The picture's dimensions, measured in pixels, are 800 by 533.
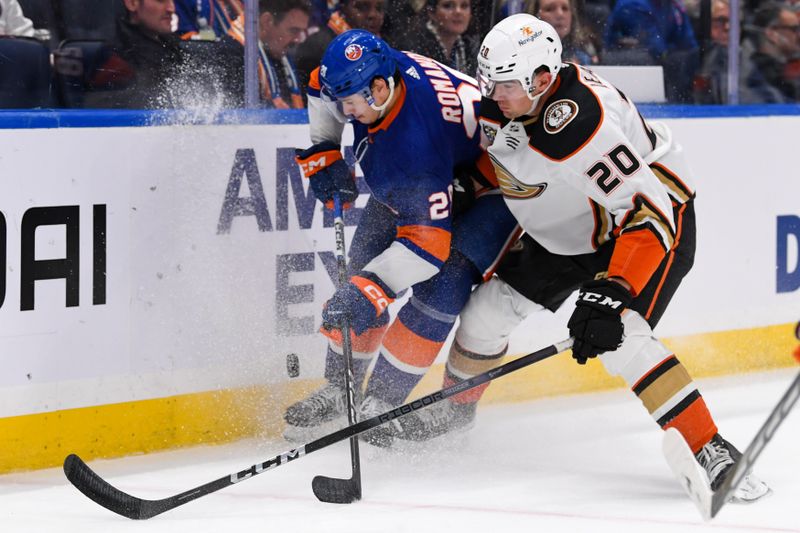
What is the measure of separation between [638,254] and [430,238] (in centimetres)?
56

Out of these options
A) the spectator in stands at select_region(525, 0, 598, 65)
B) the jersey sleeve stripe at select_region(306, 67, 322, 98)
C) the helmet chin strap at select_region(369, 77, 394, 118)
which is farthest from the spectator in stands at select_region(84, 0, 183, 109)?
the spectator in stands at select_region(525, 0, 598, 65)

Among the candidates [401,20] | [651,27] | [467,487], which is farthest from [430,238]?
[651,27]

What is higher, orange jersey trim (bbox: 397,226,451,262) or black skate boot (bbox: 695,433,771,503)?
orange jersey trim (bbox: 397,226,451,262)

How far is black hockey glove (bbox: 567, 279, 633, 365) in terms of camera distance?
2762 mm

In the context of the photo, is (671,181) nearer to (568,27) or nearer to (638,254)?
(638,254)

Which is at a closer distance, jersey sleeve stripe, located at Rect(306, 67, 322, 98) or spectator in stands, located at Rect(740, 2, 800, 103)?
jersey sleeve stripe, located at Rect(306, 67, 322, 98)

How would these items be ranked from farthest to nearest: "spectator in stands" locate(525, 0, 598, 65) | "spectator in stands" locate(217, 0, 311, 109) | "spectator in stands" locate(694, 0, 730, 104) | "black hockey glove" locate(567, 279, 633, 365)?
"spectator in stands" locate(694, 0, 730, 104) → "spectator in stands" locate(525, 0, 598, 65) → "spectator in stands" locate(217, 0, 311, 109) → "black hockey glove" locate(567, 279, 633, 365)

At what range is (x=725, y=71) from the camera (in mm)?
4676

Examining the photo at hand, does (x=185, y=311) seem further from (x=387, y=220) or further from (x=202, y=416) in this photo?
(x=387, y=220)

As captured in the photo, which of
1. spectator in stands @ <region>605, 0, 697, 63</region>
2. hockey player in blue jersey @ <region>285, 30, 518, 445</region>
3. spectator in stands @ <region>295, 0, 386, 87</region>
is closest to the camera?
hockey player in blue jersey @ <region>285, 30, 518, 445</region>

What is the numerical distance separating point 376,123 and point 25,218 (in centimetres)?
95

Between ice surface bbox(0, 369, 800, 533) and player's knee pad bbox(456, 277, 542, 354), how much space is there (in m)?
0.34

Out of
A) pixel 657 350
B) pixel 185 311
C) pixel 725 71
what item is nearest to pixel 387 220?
pixel 185 311

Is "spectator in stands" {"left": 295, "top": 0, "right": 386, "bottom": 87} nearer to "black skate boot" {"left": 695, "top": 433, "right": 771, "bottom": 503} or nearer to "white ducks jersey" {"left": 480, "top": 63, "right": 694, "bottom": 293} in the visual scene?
"white ducks jersey" {"left": 480, "top": 63, "right": 694, "bottom": 293}
